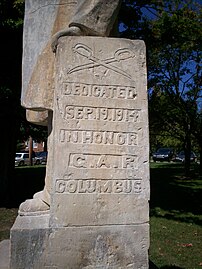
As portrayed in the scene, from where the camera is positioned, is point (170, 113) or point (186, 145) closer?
point (170, 113)

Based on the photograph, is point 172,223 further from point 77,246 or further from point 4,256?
point 77,246

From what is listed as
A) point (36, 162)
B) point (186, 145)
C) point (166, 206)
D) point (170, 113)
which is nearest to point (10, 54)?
point (166, 206)

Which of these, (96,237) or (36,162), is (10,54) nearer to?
(96,237)

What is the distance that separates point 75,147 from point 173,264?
147 inches

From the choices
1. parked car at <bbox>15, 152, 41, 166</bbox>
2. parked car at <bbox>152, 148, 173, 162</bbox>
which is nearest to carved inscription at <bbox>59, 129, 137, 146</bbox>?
parked car at <bbox>15, 152, 41, 166</bbox>

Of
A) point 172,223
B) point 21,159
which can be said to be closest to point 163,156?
point 21,159

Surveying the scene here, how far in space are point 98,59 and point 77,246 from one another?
1.61 metres

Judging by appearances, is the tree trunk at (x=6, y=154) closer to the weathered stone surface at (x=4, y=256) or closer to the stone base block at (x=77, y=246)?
the weathered stone surface at (x=4, y=256)

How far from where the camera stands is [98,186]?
3254 millimetres

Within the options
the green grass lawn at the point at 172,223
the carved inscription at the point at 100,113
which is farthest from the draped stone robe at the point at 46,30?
the green grass lawn at the point at 172,223

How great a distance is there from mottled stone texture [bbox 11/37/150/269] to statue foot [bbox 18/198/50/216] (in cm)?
9

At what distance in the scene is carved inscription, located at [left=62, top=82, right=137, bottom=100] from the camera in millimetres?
3259

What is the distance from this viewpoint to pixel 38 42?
365 cm

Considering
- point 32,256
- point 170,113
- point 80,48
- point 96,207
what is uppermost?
point 170,113
